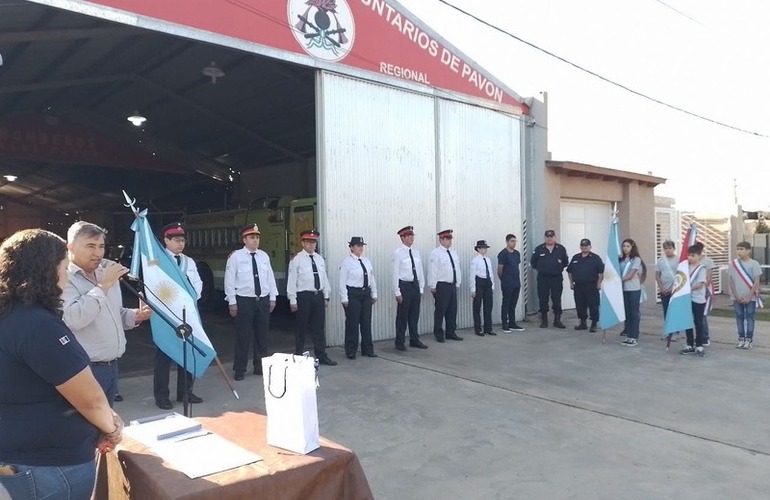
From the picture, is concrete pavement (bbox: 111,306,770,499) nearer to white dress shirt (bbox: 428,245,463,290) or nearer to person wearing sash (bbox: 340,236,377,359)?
person wearing sash (bbox: 340,236,377,359)

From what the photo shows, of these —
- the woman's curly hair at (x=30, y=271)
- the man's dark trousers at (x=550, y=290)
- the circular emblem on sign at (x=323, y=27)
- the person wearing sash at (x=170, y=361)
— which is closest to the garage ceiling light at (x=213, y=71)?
the circular emblem on sign at (x=323, y=27)

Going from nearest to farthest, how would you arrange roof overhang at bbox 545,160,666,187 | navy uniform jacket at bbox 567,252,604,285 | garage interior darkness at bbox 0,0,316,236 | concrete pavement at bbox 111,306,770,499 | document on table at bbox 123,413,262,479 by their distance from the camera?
1. document on table at bbox 123,413,262,479
2. concrete pavement at bbox 111,306,770,499
3. garage interior darkness at bbox 0,0,316,236
4. navy uniform jacket at bbox 567,252,604,285
5. roof overhang at bbox 545,160,666,187

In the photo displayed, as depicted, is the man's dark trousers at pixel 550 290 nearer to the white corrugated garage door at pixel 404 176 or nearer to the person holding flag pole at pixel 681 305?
the white corrugated garage door at pixel 404 176

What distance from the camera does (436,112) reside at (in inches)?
424

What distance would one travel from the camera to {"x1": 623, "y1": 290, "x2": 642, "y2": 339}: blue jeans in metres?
9.84

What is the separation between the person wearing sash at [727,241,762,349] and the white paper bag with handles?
8633 millimetres

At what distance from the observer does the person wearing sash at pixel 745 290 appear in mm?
9133

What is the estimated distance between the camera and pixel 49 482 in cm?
209

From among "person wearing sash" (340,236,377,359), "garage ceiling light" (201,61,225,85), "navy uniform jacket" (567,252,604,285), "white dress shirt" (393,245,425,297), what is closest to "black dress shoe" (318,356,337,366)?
"person wearing sash" (340,236,377,359)

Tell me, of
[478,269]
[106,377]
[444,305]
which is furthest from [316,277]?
[106,377]

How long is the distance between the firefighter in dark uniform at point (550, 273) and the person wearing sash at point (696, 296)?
9.14 ft

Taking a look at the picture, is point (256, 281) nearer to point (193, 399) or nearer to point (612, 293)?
point (193, 399)

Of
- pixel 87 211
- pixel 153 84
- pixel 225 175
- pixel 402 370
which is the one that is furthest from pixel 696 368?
pixel 87 211

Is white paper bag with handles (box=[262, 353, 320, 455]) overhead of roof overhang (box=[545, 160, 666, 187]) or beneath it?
beneath
